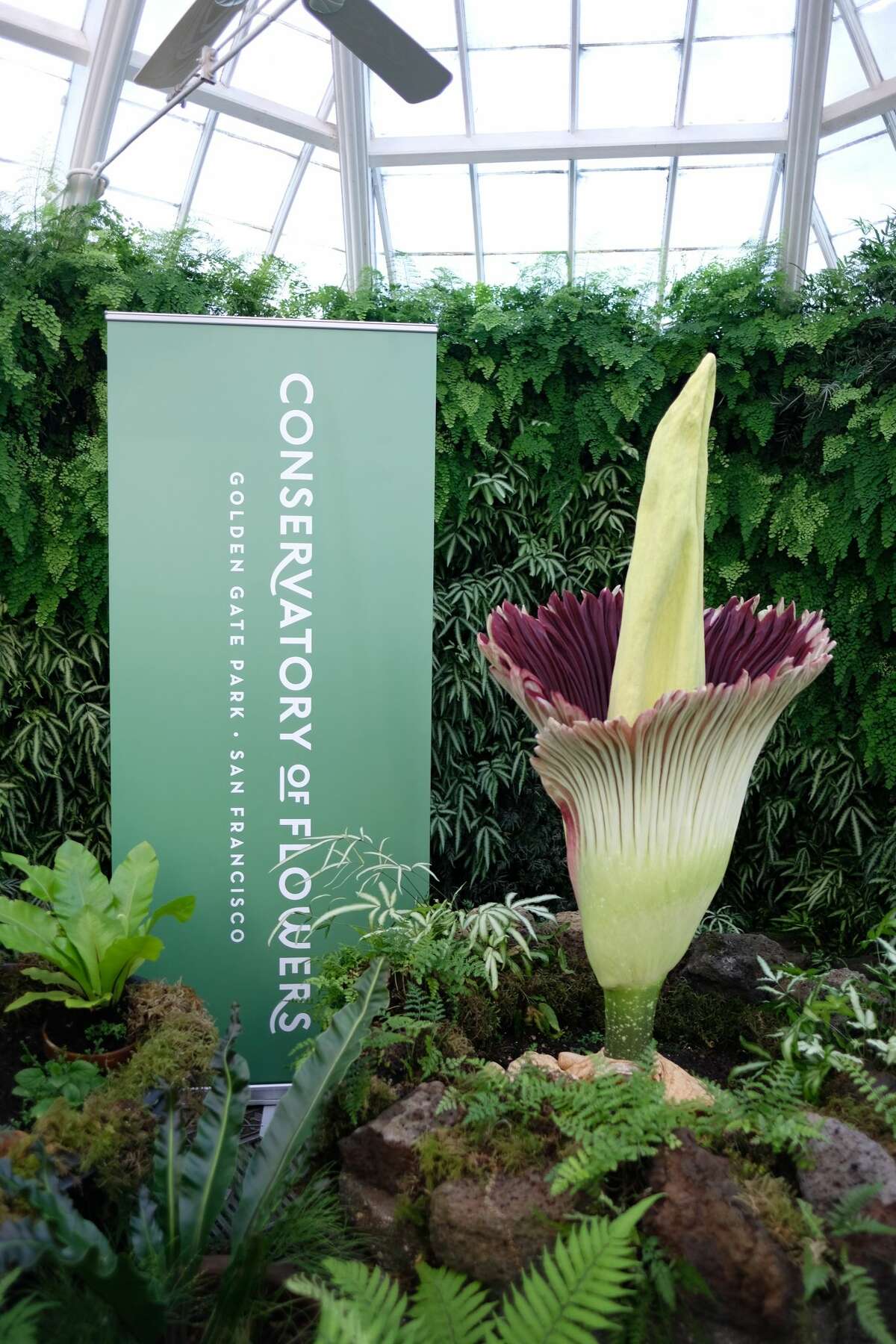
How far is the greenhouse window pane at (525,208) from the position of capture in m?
9.20

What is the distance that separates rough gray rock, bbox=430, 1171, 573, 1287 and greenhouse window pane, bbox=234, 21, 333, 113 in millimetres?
8497

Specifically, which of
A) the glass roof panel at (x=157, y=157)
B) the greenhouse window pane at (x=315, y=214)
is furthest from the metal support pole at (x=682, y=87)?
the glass roof panel at (x=157, y=157)

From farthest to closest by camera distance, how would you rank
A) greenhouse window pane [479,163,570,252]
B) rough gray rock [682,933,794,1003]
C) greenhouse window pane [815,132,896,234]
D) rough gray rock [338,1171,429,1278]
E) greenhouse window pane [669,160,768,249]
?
greenhouse window pane [479,163,570,252] → greenhouse window pane [669,160,768,249] → greenhouse window pane [815,132,896,234] → rough gray rock [682,933,794,1003] → rough gray rock [338,1171,429,1278]

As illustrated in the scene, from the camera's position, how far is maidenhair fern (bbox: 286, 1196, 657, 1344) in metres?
1.09

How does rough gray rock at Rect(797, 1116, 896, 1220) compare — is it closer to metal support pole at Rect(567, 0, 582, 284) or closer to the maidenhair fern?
the maidenhair fern

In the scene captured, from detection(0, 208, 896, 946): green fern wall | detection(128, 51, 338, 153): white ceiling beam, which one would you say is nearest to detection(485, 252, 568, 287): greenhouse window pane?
detection(0, 208, 896, 946): green fern wall

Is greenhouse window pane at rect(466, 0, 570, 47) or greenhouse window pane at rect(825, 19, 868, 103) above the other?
greenhouse window pane at rect(466, 0, 570, 47)

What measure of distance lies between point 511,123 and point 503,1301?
9123 millimetres

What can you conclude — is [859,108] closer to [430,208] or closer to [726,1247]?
[430,208]

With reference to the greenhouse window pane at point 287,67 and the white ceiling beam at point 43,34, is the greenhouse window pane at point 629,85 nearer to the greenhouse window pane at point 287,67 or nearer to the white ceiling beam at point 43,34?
the greenhouse window pane at point 287,67

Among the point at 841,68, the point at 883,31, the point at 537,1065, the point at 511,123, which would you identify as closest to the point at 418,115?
the point at 511,123

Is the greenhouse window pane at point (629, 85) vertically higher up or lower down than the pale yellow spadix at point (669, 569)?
higher up

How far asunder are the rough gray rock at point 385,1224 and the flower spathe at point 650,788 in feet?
1.84

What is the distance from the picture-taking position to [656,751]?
163 centimetres
